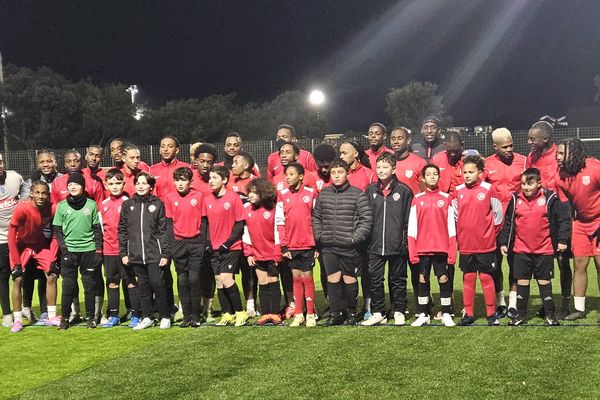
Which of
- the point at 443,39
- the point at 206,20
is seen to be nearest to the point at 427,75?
the point at 443,39

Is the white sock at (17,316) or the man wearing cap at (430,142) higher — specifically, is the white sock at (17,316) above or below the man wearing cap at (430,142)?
below

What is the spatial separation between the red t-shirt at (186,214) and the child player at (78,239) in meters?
0.86

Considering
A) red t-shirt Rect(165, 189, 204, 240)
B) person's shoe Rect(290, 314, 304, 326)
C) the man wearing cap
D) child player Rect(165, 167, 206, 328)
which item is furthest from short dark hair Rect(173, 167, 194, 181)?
the man wearing cap

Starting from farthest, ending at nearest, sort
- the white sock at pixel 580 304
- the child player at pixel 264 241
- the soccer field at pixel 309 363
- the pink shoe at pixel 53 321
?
the pink shoe at pixel 53 321
the child player at pixel 264 241
the white sock at pixel 580 304
the soccer field at pixel 309 363

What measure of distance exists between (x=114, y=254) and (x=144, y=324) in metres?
0.86

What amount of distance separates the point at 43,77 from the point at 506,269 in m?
44.7

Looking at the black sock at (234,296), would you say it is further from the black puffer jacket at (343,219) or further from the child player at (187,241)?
the black puffer jacket at (343,219)

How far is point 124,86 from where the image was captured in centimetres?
4866

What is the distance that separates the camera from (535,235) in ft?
21.4

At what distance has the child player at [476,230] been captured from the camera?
6516mm

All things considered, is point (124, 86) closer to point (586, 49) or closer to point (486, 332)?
point (586, 49)

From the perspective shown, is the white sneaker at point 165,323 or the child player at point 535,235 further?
the white sneaker at point 165,323

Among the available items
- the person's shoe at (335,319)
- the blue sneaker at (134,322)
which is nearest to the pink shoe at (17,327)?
the blue sneaker at (134,322)

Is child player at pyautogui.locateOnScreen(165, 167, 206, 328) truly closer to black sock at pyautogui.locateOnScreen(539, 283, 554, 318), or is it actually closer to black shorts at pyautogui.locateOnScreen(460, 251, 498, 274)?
black shorts at pyautogui.locateOnScreen(460, 251, 498, 274)
